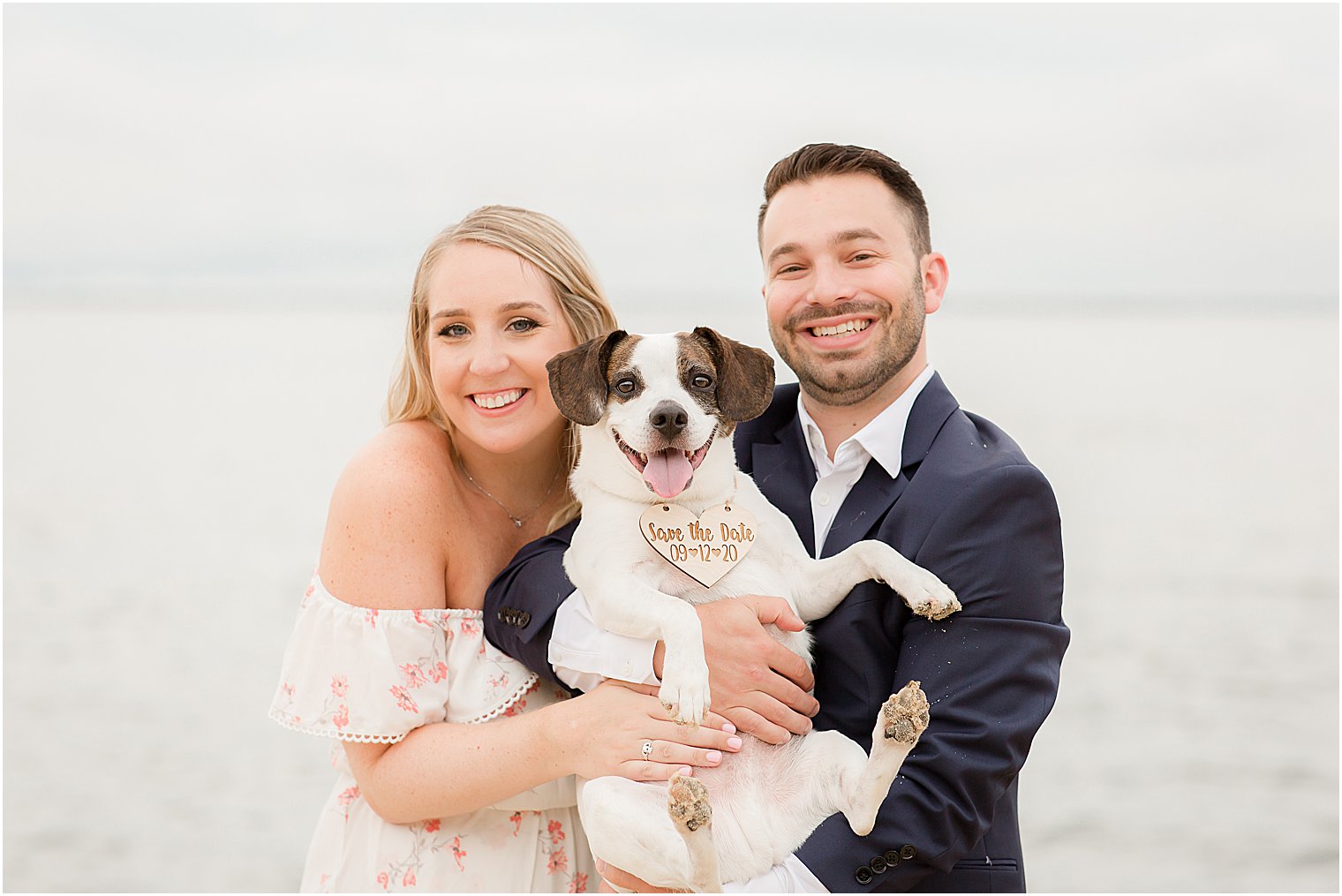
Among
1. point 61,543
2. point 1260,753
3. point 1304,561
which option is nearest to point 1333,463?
point 1304,561

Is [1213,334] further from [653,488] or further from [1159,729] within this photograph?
[653,488]

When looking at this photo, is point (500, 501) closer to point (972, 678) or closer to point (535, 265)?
point (535, 265)

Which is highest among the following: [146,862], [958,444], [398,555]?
[958,444]

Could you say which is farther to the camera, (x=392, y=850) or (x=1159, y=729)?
(x=1159, y=729)

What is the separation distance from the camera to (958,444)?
9.73 ft

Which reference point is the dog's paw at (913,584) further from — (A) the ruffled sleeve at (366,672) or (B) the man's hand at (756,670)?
(A) the ruffled sleeve at (366,672)

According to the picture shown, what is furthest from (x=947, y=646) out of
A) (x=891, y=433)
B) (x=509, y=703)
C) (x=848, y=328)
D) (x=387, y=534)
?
(x=387, y=534)

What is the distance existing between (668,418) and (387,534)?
87 cm

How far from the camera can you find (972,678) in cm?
270

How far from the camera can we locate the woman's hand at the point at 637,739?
2818 mm

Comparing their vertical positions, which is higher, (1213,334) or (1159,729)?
(1213,334)

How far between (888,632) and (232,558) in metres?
9.57

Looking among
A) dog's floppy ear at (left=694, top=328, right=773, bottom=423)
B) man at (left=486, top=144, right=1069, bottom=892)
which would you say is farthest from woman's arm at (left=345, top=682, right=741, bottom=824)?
dog's floppy ear at (left=694, top=328, right=773, bottom=423)

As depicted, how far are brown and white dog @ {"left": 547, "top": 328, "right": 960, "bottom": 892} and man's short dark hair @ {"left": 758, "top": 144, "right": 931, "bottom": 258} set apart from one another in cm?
57
